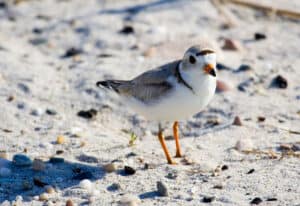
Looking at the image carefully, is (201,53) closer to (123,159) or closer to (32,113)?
(123,159)

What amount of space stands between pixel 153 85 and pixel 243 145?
0.99 meters

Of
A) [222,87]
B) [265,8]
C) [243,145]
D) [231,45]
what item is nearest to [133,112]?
[222,87]

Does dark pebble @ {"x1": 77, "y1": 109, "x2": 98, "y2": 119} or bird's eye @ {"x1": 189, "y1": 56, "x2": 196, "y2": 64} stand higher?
bird's eye @ {"x1": 189, "y1": 56, "x2": 196, "y2": 64}

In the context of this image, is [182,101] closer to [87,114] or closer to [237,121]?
[237,121]

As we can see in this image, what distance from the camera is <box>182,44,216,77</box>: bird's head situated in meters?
5.42

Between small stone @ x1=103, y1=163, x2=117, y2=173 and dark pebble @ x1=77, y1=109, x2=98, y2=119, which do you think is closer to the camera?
small stone @ x1=103, y1=163, x2=117, y2=173

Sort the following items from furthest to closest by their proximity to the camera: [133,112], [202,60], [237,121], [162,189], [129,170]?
1. [133,112]
2. [237,121]
3. [129,170]
4. [202,60]
5. [162,189]

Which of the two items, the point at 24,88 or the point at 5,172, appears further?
the point at 24,88

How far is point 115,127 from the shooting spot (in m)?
6.77

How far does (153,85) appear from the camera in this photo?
5766 millimetres

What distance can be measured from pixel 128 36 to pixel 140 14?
0.62 m

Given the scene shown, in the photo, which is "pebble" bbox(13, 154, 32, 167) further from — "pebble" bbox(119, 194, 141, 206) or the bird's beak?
the bird's beak

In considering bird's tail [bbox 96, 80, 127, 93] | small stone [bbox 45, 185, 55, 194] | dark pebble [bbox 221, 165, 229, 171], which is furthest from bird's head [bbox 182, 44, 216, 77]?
small stone [bbox 45, 185, 55, 194]

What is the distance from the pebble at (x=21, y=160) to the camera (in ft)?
18.5
